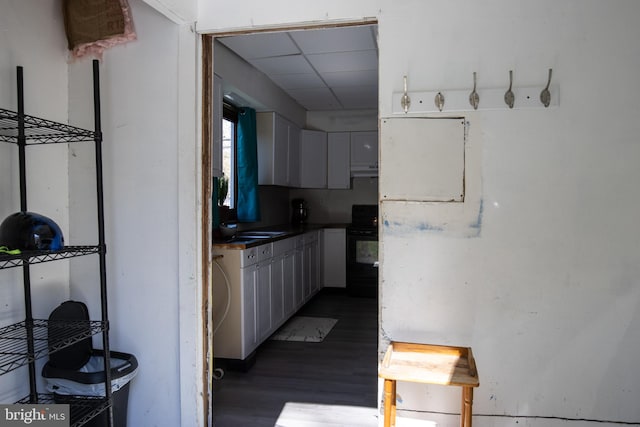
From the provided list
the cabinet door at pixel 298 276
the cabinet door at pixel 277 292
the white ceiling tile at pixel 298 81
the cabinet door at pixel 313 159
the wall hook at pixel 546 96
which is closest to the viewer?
the wall hook at pixel 546 96

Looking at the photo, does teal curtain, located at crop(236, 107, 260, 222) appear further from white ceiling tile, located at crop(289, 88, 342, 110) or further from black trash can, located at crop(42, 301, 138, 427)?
black trash can, located at crop(42, 301, 138, 427)

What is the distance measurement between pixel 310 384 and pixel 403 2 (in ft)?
7.69

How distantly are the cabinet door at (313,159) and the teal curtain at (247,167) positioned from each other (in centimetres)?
135

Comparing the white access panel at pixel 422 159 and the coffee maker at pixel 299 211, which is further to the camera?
the coffee maker at pixel 299 211

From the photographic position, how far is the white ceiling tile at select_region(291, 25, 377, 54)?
10.7 feet

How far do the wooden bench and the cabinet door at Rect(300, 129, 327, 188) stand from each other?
13.5 ft

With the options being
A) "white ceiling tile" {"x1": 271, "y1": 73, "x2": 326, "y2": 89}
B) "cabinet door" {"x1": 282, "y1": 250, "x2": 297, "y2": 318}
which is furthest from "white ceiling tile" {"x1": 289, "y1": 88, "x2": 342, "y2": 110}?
"cabinet door" {"x1": 282, "y1": 250, "x2": 297, "y2": 318}

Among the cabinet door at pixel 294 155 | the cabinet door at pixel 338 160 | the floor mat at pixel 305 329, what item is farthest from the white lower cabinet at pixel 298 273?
the cabinet door at pixel 338 160

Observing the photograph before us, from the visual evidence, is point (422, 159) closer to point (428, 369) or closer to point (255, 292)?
point (428, 369)

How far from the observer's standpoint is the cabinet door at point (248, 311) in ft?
10.7

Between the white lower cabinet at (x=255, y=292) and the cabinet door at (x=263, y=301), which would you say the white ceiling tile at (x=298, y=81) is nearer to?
the white lower cabinet at (x=255, y=292)

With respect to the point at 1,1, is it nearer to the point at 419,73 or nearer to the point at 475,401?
the point at 419,73

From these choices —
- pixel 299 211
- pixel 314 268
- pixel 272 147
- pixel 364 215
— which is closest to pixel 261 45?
pixel 272 147

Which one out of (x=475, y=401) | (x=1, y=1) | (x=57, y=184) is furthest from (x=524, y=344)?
(x=1, y=1)
